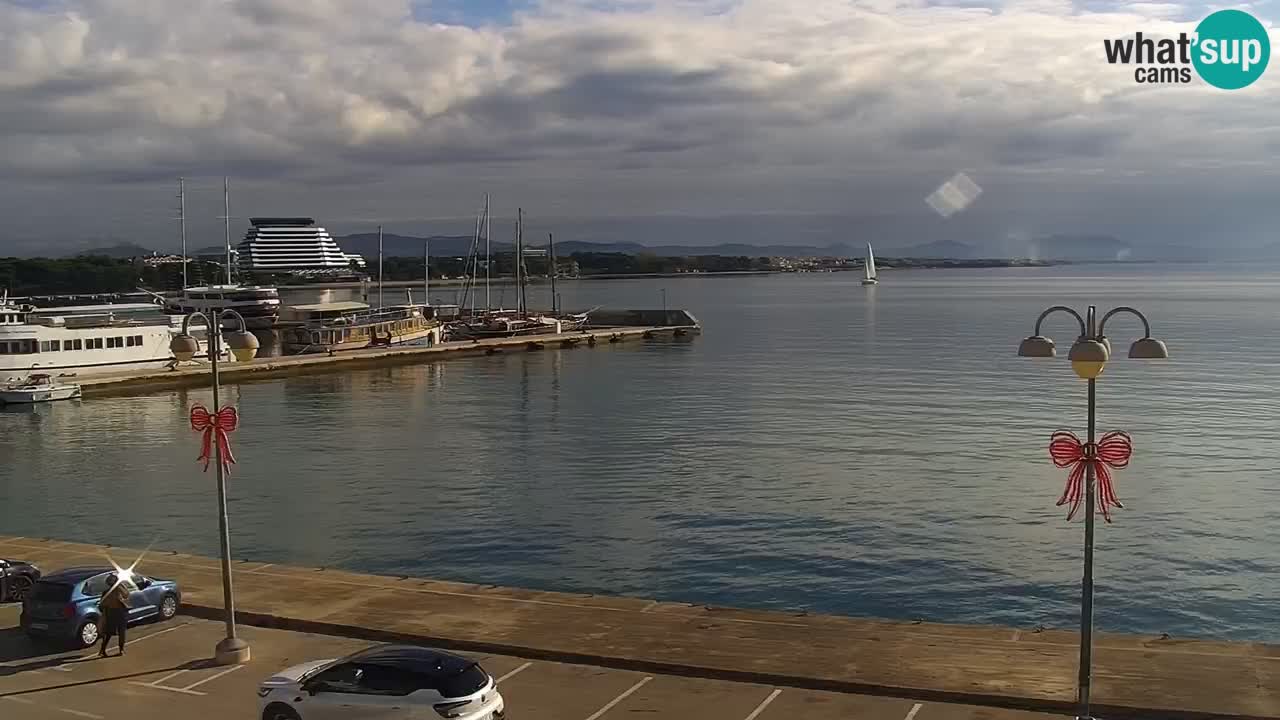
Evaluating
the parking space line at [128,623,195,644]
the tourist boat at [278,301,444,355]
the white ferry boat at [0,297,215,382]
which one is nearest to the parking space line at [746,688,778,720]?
the parking space line at [128,623,195,644]

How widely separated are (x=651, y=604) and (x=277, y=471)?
32.5 m

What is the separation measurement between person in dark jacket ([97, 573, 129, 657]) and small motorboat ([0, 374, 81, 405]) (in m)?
65.9

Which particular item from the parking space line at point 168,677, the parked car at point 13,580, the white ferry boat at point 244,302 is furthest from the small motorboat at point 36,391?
the white ferry boat at point 244,302

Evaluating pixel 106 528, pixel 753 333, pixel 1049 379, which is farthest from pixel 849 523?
pixel 753 333

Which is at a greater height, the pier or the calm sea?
the pier

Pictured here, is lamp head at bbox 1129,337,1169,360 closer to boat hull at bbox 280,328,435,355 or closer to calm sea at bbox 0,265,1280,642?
calm sea at bbox 0,265,1280,642

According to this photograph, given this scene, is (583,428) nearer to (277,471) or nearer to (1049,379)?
(277,471)

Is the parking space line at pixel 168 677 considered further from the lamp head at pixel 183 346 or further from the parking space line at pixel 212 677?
the lamp head at pixel 183 346

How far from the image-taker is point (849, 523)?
119 feet

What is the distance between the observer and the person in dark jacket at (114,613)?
16688 millimetres

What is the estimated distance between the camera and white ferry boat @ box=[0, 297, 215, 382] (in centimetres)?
8369

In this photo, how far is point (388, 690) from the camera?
12.7 m

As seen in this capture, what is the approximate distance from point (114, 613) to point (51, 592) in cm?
156

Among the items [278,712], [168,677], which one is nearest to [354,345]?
[168,677]
